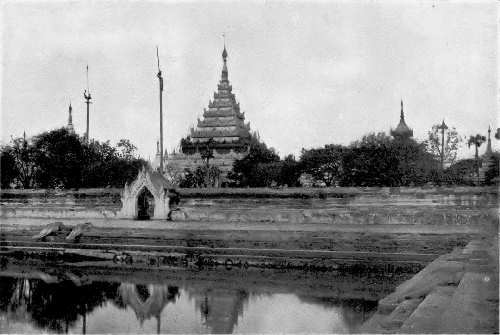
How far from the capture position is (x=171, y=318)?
11016 millimetres

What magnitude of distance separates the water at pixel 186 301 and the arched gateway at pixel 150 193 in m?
7.36

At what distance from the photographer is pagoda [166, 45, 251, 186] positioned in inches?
2482

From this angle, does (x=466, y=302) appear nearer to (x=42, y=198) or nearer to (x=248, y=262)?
→ (x=248, y=262)

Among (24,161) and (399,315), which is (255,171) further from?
(399,315)

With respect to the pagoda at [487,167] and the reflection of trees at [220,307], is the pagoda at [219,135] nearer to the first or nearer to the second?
the pagoda at [487,167]

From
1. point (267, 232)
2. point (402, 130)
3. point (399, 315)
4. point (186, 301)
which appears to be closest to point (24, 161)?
point (267, 232)

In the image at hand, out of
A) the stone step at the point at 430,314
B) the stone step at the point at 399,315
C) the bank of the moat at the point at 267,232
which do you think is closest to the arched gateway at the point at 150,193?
the bank of the moat at the point at 267,232

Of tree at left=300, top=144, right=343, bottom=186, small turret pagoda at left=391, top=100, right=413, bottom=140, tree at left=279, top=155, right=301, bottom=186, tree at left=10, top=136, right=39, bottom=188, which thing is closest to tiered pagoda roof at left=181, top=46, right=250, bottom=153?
small turret pagoda at left=391, top=100, right=413, bottom=140

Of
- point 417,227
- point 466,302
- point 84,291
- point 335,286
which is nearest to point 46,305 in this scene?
point 84,291

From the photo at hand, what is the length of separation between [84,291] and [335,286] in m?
5.96

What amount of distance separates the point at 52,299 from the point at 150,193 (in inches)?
518

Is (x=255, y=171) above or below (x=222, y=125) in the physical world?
below

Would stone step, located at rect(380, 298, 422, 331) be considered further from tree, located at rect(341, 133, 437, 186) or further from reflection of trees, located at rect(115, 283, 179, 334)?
tree, located at rect(341, 133, 437, 186)

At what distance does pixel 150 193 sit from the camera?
26016 mm
